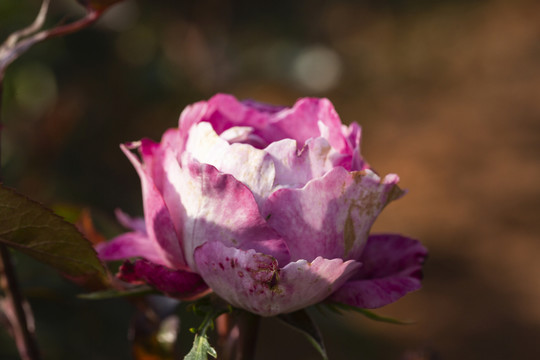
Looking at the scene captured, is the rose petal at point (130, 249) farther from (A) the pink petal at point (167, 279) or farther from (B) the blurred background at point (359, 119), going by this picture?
(B) the blurred background at point (359, 119)

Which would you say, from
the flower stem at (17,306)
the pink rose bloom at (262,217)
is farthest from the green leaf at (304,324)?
the flower stem at (17,306)

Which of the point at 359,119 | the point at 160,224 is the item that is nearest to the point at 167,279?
the point at 160,224

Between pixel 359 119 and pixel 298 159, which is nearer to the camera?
pixel 298 159

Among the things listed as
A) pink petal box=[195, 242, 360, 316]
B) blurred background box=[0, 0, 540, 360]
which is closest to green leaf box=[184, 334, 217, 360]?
pink petal box=[195, 242, 360, 316]

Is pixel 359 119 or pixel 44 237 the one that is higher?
pixel 44 237

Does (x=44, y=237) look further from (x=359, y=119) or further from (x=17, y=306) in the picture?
(x=359, y=119)

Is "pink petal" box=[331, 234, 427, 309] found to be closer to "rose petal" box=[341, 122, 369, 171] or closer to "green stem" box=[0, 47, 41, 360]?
"rose petal" box=[341, 122, 369, 171]
